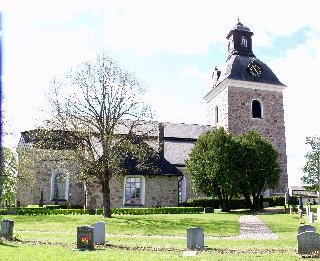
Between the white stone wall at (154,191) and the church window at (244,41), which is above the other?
the church window at (244,41)

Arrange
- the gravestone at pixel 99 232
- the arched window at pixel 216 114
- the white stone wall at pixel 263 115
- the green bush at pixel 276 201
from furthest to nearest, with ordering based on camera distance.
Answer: the arched window at pixel 216 114, the white stone wall at pixel 263 115, the green bush at pixel 276 201, the gravestone at pixel 99 232

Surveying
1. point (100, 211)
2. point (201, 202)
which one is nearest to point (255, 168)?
point (201, 202)

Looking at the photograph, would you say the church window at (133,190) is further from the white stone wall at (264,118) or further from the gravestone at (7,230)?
the gravestone at (7,230)

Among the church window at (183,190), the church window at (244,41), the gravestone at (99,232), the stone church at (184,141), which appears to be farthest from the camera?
the church window at (244,41)

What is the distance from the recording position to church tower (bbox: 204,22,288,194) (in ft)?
137

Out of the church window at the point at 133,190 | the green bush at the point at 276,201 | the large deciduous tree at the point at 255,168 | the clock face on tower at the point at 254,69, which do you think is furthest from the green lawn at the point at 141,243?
the clock face on tower at the point at 254,69

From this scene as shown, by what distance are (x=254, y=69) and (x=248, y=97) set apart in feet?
9.86

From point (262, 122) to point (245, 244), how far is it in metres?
29.8

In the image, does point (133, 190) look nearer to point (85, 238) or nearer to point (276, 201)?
point (276, 201)

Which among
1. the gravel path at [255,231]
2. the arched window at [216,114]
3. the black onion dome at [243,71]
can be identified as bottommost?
the gravel path at [255,231]

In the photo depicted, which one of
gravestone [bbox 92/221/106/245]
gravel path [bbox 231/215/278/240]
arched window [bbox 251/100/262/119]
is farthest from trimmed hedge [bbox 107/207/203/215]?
arched window [bbox 251/100/262/119]

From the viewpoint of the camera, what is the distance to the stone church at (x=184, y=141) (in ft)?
112

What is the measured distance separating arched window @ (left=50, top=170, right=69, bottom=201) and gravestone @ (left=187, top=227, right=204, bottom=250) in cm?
2417

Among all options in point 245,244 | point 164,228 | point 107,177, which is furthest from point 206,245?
point 107,177
